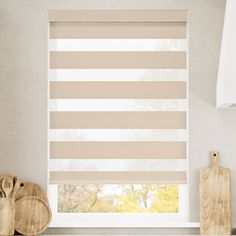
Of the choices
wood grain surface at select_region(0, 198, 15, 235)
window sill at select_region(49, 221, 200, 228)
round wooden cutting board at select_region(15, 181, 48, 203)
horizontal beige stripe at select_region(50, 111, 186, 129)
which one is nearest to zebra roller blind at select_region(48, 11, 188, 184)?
horizontal beige stripe at select_region(50, 111, 186, 129)

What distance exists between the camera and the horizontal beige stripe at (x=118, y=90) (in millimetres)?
2721

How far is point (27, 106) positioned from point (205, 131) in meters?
1.00

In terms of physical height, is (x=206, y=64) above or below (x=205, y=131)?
above

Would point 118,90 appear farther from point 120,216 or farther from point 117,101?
point 120,216

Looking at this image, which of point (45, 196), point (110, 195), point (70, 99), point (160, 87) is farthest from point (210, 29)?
point (45, 196)

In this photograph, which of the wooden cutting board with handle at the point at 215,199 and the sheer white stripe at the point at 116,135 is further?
the sheer white stripe at the point at 116,135

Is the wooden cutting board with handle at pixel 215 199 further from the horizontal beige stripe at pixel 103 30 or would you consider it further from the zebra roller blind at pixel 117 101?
the horizontal beige stripe at pixel 103 30

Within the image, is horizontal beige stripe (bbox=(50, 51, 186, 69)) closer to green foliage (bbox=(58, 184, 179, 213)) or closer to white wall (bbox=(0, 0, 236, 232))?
white wall (bbox=(0, 0, 236, 232))

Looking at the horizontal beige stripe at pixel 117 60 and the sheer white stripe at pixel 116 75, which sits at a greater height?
the horizontal beige stripe at pixel 117 60

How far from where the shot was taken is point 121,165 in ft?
8.96

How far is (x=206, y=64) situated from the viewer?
106 inches

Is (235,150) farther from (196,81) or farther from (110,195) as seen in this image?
(110,195)

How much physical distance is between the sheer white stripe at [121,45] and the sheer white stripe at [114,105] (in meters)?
0.30

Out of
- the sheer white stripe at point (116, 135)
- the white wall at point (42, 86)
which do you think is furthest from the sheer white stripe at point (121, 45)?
the sheer white stripe at point (116, 135)
